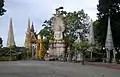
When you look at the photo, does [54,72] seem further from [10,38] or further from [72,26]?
[72,26]

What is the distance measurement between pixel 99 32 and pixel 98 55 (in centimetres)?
426

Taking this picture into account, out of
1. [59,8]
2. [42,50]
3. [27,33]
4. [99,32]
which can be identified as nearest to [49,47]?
[42,50]

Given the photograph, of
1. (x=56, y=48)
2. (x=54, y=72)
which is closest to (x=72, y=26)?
(x=56, y=48)

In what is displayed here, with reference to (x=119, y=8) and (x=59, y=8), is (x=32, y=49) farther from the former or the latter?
(x=119, y=8)

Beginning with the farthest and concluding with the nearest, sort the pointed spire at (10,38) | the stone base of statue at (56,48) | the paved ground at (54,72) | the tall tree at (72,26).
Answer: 1. the tall tree at (72,26)
2. the stone base of statue at (56,48)
3. the pointed spire at (10,38)
4. the paved ground at (54,72)

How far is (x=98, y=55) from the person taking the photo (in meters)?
56.9

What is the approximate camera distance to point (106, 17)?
2096 inches

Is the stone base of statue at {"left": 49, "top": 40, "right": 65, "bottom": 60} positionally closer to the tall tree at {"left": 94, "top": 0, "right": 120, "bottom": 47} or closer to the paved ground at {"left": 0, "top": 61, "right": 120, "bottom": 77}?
the tall tree at {"left": 94, "top": 0, "right": 120, "bottom": 47}

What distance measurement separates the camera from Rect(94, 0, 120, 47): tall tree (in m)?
52.9

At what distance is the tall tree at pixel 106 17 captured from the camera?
5288cm

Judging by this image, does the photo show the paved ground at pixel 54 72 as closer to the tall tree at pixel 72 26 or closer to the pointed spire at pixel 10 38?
the pointed spire at pixel 10 38

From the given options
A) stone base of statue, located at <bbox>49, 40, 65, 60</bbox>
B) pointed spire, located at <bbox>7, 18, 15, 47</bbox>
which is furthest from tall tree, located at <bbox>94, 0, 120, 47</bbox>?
pointed spire, located at <bbox>7, 18, 15, 47</bbox>

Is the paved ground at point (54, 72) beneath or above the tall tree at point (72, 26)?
beneath

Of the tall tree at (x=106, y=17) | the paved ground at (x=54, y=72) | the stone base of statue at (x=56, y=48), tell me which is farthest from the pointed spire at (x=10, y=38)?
the paved ground at (x=54, y=72)
